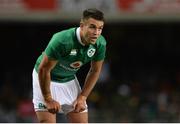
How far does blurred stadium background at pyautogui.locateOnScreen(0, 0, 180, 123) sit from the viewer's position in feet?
40.3

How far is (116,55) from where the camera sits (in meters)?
14.2

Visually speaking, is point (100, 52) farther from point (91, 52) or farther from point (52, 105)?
point (52, 105)

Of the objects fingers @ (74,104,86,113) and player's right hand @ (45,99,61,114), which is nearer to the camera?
player's right hand @ (45,99,61,114)

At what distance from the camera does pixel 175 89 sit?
12.9m

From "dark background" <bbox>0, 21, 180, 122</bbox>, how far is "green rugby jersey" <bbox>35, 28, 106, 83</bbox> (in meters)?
5.47

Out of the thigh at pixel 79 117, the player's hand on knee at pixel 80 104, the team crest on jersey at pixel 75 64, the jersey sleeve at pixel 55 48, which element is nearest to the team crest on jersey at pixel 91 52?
the team crest on jersey at pixel 75 64

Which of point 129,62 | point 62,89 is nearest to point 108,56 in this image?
point 129,62

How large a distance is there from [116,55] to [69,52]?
869cm

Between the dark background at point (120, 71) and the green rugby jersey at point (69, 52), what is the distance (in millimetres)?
5468

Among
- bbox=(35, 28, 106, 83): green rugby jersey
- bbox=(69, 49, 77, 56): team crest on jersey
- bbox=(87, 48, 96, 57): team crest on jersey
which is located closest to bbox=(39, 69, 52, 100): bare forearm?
bbox=(35, 28, 106, 83): green rugby jersey

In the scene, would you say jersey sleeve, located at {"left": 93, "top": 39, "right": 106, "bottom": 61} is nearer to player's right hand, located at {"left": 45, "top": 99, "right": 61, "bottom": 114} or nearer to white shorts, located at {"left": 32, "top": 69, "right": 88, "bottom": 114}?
white shorts, located at {"left": 32, "top": 69, "right": 88, "bottom": 114}

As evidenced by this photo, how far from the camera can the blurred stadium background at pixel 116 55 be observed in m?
12.3

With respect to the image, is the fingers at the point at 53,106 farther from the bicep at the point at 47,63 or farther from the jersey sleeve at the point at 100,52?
the jersey sleeve at the point at 100,52

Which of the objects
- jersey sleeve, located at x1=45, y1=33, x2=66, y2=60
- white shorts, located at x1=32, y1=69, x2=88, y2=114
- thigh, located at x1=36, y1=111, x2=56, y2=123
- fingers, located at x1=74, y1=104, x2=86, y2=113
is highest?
jersey sleeve, located at x1=45, y1=33, x2=66, y2=60
